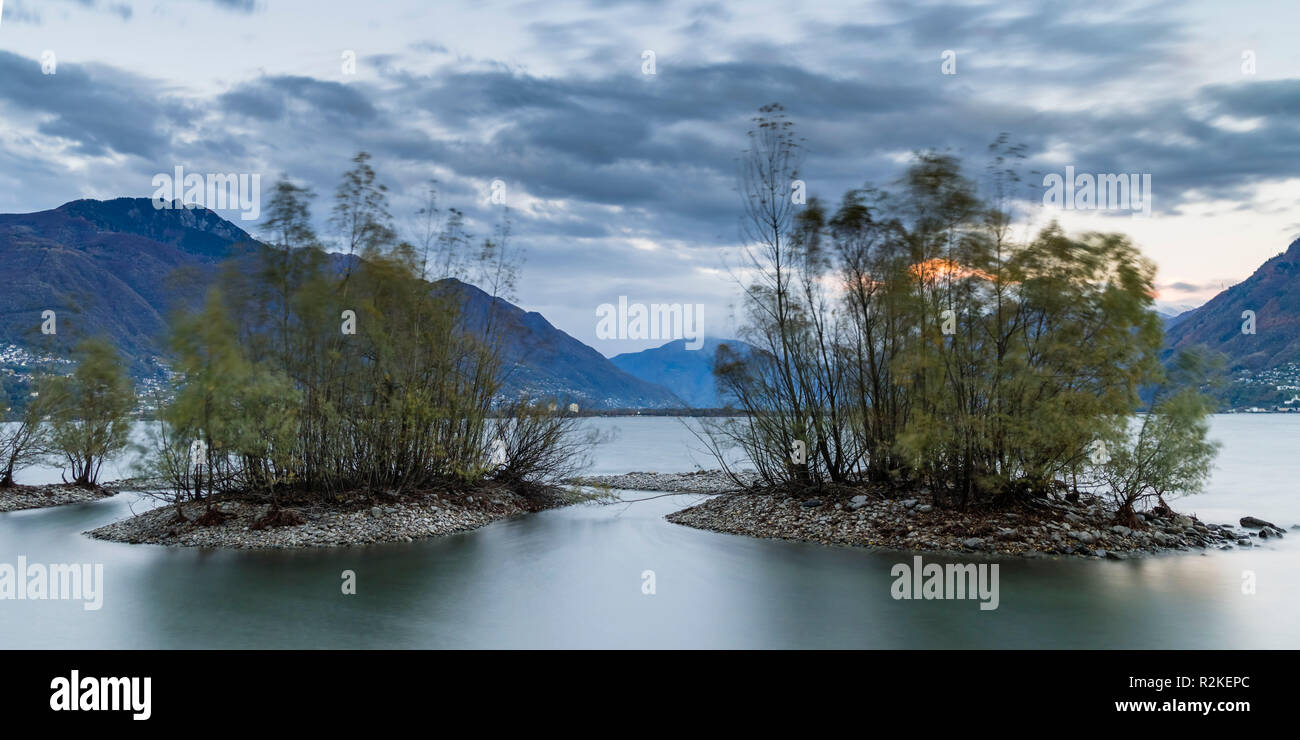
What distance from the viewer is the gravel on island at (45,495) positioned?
83.8ft

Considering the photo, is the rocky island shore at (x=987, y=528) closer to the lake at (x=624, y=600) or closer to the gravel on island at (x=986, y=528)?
the gravel on island at (x=986, y=528)

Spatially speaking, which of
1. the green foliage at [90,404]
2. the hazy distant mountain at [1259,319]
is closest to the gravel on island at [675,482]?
the green foliage at [90,404]

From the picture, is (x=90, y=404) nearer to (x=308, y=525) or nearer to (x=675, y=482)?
(x=308, y=525)

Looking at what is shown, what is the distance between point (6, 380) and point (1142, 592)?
39700 mm

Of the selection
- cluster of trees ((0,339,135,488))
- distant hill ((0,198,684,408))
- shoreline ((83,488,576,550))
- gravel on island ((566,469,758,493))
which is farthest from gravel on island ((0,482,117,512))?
gravel on island ((566,469,758,493))

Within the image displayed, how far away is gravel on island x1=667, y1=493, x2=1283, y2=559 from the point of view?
15227 mm

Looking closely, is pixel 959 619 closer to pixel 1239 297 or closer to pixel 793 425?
pixel 793 425

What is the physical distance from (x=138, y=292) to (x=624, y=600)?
139 m

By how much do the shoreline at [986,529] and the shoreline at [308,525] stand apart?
7.30m

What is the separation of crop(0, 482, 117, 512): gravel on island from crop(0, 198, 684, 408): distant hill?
4955 mm

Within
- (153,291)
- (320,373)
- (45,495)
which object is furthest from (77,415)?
(153,291)

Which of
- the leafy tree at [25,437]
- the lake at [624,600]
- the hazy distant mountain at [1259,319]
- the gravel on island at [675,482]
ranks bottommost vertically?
the gravel on island at [675,482]

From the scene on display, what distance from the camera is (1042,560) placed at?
14.5 metres

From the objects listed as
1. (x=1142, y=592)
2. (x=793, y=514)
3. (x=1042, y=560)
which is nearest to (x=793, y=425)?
(x=793, y=514)
